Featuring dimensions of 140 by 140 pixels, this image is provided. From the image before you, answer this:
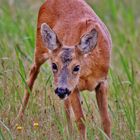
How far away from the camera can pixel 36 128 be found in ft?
29.3

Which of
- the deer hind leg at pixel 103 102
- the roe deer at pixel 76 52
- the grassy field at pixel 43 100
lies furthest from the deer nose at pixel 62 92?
the deer hind leg at pixel 103 102

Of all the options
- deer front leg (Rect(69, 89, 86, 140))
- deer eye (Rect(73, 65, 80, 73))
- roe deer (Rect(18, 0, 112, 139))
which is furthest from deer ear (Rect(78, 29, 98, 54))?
deer front leg (Rect(69, 89, 86, 140))

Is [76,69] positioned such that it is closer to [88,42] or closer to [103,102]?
[88,42]

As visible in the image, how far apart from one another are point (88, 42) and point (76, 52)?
16 centimetres

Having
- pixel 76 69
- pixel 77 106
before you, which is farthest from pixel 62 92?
pixel 77 106

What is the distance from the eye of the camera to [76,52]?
873cm

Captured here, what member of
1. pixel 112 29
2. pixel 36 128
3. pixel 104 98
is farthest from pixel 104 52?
pixel 112 29

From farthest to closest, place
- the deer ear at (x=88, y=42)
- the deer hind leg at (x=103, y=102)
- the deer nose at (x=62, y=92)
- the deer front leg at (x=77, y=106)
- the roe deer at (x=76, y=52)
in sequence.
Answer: the deer hind leg at (x=103, y=102)
the deer front leg at (x=77, y=106)
the deer ear at (x=88, y=42)
the roe deer at (x=76, y=52)
the deer nose at (x=62, y=92)

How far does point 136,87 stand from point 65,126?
53.7 inches

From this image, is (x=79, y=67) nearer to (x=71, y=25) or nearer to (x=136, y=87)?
(x=71, y=25)

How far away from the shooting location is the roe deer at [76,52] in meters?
8.52

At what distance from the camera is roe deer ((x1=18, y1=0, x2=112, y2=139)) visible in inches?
336

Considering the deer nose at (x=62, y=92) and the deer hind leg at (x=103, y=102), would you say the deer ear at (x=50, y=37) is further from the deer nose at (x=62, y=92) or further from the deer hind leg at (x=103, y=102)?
the deer hind leg at (x=103, y=102)

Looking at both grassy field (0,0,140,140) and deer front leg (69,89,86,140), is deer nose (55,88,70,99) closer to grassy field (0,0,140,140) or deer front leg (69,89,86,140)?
grassy field (0,0,140,140)
